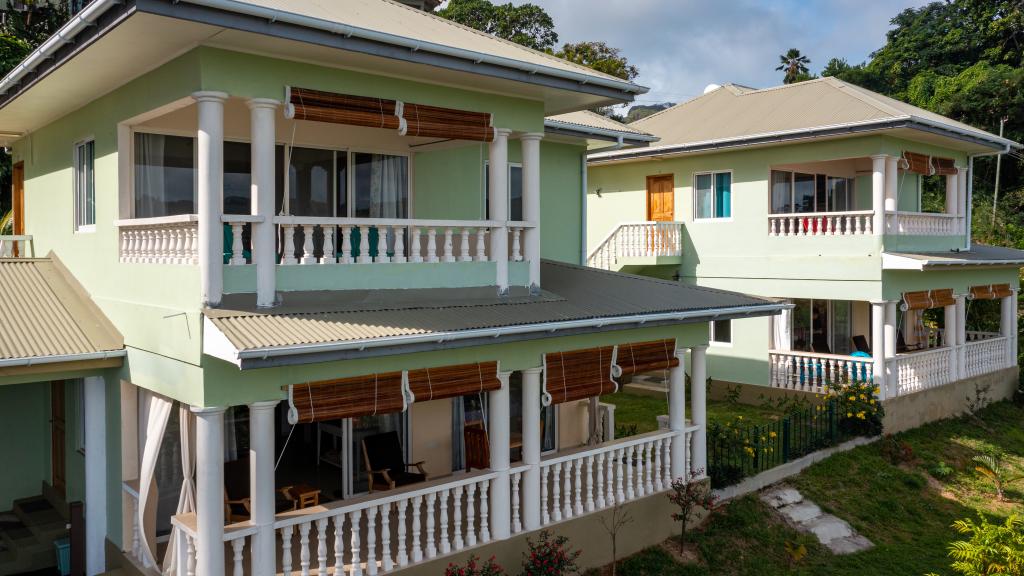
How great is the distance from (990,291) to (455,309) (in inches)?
694

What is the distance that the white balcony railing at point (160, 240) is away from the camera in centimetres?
845

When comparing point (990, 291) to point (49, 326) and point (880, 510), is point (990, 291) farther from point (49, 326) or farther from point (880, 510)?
point (49, 326)

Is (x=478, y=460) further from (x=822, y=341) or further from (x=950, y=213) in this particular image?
(x=950, y=213)

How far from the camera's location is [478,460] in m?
12.3

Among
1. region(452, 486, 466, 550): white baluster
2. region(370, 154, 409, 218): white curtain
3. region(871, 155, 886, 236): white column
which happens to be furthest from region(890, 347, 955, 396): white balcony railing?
region(452, 486, 466, 550): white baluster

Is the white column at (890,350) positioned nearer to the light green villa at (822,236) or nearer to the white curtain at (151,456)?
the light green villa at (822,236)

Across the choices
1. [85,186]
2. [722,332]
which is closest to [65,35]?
[85,186]

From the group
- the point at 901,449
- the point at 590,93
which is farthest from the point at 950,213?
the point at 590,93

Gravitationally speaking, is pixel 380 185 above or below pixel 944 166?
below

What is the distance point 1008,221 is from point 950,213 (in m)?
18.6

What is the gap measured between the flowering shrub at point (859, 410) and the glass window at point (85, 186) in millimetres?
13534

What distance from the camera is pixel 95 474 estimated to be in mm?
10141

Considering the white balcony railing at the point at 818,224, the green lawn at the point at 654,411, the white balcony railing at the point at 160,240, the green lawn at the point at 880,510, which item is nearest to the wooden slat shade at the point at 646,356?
the green lawn at the point at 880,510

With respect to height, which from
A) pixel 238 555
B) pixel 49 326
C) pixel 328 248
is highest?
pixel 328 248
